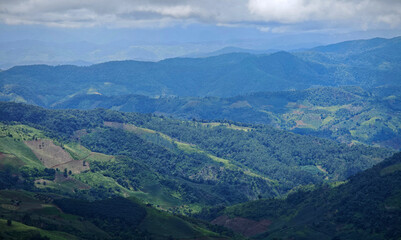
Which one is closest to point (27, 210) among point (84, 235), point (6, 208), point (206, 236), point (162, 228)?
point (6, 208)

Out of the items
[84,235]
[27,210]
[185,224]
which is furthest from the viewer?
[185,224]

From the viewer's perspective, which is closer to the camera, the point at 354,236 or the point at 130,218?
the point at 354,236

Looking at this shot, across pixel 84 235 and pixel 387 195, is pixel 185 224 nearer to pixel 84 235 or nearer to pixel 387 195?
pixel 84 235

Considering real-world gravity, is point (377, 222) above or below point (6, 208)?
below

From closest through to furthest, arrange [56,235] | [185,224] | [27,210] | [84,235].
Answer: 1. [56,235]
2. [84,235]
3. [27,210]
4. [185,224]

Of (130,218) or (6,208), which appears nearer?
(6,208)

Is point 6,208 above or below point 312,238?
above

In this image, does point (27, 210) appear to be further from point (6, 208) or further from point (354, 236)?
point (354, 236)

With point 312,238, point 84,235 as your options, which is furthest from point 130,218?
point 312,238

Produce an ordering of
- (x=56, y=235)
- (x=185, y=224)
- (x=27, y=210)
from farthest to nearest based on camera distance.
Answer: (x=185, y=224) < (x=27, y=210) < (x=56, y=235)
